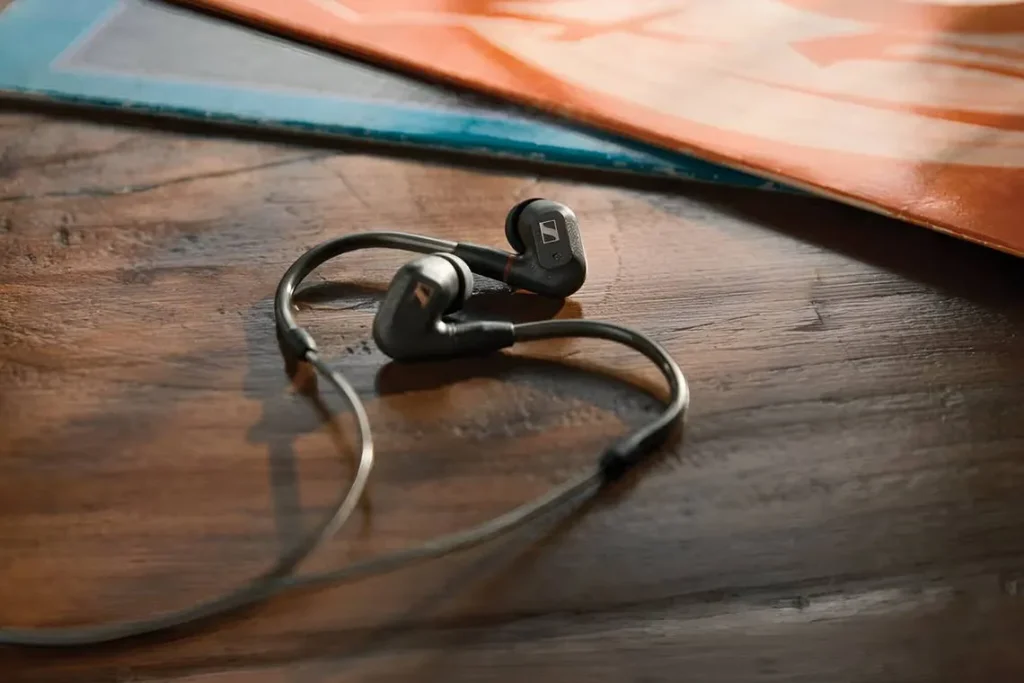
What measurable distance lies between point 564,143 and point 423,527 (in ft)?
1.45

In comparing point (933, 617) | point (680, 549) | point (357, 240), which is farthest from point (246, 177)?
point (933, 617)

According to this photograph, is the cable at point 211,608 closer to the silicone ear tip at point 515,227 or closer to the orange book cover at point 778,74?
the silicone ear tip at point 515,227

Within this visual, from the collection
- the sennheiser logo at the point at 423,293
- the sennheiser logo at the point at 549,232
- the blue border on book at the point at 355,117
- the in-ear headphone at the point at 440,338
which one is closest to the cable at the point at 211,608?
the in-ear headphone at the point at 440,338

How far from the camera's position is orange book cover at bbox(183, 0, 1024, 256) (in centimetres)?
84

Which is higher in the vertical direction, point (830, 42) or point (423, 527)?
point (830, 42)

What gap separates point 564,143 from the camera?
880 mm

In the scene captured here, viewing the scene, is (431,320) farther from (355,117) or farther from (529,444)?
(355,117)

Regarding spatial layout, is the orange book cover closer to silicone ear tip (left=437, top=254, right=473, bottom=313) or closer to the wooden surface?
the wooden surface

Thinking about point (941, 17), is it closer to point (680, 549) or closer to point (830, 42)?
point (830, 42)

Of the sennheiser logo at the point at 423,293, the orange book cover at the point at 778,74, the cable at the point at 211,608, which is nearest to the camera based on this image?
the cable at the point at 211,608

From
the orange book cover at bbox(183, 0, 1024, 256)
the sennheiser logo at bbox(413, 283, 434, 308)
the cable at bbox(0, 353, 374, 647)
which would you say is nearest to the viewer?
the cable at bbox(0, 353, 374, 647)

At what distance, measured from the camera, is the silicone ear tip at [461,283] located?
653mm

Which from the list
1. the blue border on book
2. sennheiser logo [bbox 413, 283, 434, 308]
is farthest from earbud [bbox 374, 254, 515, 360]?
the blue border on book

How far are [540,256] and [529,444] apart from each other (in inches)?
6.0
